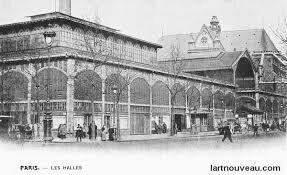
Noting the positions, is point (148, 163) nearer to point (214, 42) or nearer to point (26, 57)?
point (26, 57)

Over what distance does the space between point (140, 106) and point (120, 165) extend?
2712 cm

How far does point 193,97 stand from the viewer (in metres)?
53.5

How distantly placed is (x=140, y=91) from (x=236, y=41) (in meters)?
58.9

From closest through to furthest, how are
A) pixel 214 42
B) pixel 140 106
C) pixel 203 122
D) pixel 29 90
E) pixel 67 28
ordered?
pixel 29 90 < pixel 67 28 < pixel 140 106 < pixel 203 122 < pixel 214 42

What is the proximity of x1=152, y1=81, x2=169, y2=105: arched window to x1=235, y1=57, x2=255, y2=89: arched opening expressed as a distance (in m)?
30.0

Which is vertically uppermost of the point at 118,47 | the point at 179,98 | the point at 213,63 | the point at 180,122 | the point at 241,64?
the point at 241,64

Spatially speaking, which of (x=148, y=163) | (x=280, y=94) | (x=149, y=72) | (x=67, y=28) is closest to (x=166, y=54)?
(x=280, y=94)

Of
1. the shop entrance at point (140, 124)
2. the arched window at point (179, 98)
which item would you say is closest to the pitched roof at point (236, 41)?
the arched window at point (179, 98)

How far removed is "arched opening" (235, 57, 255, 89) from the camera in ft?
249

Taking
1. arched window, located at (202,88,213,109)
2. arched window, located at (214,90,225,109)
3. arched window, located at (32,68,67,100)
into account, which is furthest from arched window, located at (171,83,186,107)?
arched window, located at (32,68,67,100)

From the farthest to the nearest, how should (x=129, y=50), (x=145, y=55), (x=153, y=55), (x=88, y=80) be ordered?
(x=153, y=55) → (x=145, y=55) → (x=129, y=50) → (x=88, y=80)

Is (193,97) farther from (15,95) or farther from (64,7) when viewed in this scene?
(15,95)

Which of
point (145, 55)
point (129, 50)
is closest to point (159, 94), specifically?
point (129, 50)

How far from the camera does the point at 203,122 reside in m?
54.2
